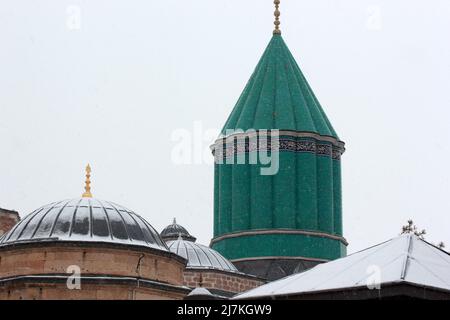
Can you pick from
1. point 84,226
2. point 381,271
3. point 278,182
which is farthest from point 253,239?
point 381,271

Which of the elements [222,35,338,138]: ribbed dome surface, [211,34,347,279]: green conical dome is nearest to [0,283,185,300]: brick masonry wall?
[211,34,347,279]: green conical dome

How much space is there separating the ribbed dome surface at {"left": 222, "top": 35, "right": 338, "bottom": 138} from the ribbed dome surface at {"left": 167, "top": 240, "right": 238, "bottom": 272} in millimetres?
4997

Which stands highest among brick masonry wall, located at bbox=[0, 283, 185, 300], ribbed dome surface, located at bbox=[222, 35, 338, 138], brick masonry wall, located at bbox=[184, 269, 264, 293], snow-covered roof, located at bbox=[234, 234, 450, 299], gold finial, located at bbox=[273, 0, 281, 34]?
gold finial, located at bbox=[273, 0, 281, 34]

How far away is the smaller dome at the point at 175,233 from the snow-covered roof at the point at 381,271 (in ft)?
57.9

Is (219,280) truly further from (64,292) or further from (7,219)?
(64,292)

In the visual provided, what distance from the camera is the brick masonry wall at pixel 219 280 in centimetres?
2994

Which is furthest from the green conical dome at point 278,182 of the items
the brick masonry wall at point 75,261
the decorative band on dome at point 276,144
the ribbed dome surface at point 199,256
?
the brick masonry wall at point 75,261

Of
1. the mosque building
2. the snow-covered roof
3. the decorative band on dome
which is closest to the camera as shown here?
the snow-covered roof

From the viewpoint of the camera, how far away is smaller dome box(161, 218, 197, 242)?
114ft

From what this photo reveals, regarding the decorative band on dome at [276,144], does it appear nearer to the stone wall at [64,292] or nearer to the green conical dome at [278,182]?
the green conical dome at [278,182]

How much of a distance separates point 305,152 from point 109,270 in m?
11.7

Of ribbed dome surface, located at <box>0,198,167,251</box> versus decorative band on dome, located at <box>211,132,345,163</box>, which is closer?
ribbed dome surface, located at <box>0,198,167,251</box>

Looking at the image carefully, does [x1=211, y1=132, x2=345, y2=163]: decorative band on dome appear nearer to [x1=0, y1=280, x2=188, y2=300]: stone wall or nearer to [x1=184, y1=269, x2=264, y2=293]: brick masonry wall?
[x1=184, y1=269, x2=264, y2=293]: brick masonry wall
